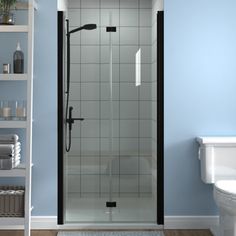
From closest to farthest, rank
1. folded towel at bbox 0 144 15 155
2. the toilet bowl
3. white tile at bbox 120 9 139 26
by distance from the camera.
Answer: the toilet bowl < folded towel at bbox 0 144 15 155 < white tile at bbox 120 9 139 26

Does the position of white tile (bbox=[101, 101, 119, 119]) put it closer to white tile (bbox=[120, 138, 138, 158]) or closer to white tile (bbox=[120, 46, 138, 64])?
white tile (bbox=[120, 138, 138, 158])

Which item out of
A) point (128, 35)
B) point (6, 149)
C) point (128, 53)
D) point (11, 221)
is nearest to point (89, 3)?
point (128, 35)

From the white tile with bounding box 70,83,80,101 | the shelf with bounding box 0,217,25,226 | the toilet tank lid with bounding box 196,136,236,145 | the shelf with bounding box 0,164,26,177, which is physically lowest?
the shelf with bounding box 0,217,25,226

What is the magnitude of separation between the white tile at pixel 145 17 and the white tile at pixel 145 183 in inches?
54.1

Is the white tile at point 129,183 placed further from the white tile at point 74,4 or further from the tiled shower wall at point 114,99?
the white tile at point 74,4

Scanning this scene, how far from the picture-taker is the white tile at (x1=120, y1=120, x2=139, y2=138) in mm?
3805

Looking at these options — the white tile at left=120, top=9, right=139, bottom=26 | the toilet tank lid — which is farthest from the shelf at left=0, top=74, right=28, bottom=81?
the toilet tank lid

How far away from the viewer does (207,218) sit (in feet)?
12.2

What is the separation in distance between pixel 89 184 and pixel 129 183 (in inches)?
14.2

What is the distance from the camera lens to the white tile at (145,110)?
12.5 feet

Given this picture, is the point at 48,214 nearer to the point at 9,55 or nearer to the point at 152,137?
the point at 152,137

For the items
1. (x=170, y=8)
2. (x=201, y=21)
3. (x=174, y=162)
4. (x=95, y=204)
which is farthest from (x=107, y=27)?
(x=95, y=204)

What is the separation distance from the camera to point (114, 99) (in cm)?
382

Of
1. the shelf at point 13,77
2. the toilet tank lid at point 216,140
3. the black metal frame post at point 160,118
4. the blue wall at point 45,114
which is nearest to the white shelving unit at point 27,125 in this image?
the shelf at point 13,77
